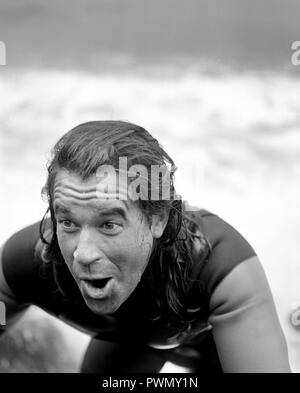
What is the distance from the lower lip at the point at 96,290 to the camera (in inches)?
55.0

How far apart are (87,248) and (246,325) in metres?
0.36

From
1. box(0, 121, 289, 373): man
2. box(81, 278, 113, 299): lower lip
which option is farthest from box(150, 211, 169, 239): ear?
box(81, 278, 113, 299): lower lip

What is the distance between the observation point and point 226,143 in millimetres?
1623

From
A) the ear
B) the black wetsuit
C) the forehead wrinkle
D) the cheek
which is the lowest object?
the black wetsuit

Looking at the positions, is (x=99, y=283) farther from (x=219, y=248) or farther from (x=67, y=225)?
(x=219, y=248)

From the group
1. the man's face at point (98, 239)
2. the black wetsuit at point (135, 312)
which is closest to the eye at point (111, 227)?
the man's face at point (98, 239)

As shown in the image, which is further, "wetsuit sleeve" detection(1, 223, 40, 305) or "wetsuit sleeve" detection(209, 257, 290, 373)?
"wetsuit sleeve" detection(1, 223, 40, 305)

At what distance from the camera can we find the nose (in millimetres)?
1358

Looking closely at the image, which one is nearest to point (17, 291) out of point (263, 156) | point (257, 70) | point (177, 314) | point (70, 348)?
point (70, 348)

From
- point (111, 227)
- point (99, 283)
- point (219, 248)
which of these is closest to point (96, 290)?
point (99, 283)

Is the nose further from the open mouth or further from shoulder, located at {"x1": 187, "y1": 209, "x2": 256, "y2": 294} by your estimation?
shoulder, located at {"x1": 187, "y1": 209, "x2": 256, "y2": 294}

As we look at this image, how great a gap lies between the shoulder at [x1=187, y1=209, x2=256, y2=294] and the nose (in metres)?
0.23

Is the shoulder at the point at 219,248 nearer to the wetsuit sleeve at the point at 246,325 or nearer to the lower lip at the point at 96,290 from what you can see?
the wetsuit sleeve at the point at 246,325
